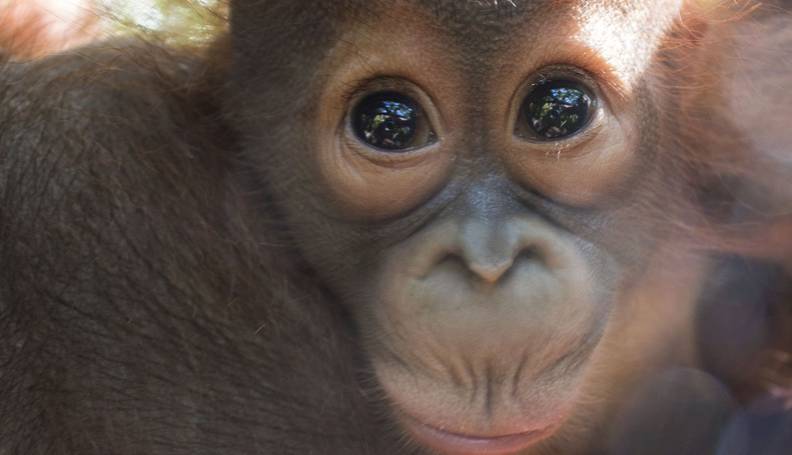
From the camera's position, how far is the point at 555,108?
307 centimetres

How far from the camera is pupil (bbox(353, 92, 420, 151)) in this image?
3.09 meters

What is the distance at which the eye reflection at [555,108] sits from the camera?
3062mm

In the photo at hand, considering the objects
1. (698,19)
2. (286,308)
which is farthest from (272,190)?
(698,19)

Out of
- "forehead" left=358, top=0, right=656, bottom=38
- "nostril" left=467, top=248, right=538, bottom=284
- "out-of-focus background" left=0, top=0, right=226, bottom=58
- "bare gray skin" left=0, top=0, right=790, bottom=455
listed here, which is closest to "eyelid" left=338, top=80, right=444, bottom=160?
"bare gray skin" left=0, top=0, right=790, bottom=455

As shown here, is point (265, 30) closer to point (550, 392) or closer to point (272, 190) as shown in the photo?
point (272, 190)

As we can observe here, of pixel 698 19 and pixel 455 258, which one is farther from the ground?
pixel 698 19

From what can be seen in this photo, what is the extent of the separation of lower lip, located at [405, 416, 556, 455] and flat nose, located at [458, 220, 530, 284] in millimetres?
449

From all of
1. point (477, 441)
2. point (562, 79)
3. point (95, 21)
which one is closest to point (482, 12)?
point (562, 79)

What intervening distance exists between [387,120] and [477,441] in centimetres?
83

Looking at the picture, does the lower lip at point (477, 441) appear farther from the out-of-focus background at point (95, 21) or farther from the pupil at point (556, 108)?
→ the out-of-focus background at point (95, 21)

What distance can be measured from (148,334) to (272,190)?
52 cm

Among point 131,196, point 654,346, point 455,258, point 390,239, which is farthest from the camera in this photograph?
point 654,346

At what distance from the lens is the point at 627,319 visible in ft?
11.7

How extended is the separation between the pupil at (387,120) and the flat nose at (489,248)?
31 cm
